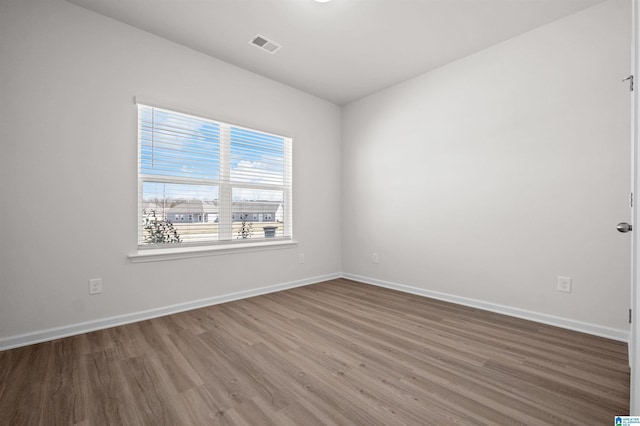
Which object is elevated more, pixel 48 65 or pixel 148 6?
pixel 148 6

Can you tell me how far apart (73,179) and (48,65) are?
2.95 ft

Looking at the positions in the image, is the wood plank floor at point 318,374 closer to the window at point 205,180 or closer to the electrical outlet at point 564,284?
the electrical outlet at point 564,284

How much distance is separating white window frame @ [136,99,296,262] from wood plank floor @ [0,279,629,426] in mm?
651

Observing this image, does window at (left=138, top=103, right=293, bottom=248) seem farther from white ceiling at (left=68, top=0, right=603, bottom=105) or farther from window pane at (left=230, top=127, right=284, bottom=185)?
white ceiling at (left=68, top=0, right=603, bottom=105)

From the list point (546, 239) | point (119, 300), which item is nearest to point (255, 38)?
point (119, 300)

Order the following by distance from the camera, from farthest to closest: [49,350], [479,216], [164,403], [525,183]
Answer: [479,216] → [525,183] → [49,350] → [164,403]

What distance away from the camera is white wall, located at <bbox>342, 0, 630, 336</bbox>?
2307 mm

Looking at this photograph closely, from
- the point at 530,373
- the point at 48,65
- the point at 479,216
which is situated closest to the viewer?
the point at 530,373

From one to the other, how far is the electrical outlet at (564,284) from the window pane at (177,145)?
3526 mm

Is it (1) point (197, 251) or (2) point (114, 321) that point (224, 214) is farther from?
(2) point (114, 321)

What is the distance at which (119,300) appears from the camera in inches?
101

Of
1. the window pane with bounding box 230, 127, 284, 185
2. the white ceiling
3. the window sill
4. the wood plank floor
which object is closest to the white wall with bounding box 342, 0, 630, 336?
the white ceiling

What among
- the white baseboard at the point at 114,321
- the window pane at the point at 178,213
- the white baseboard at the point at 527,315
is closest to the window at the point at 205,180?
the window pane at the point at 178,213

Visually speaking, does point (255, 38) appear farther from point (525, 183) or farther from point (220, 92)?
point (525, 183)
